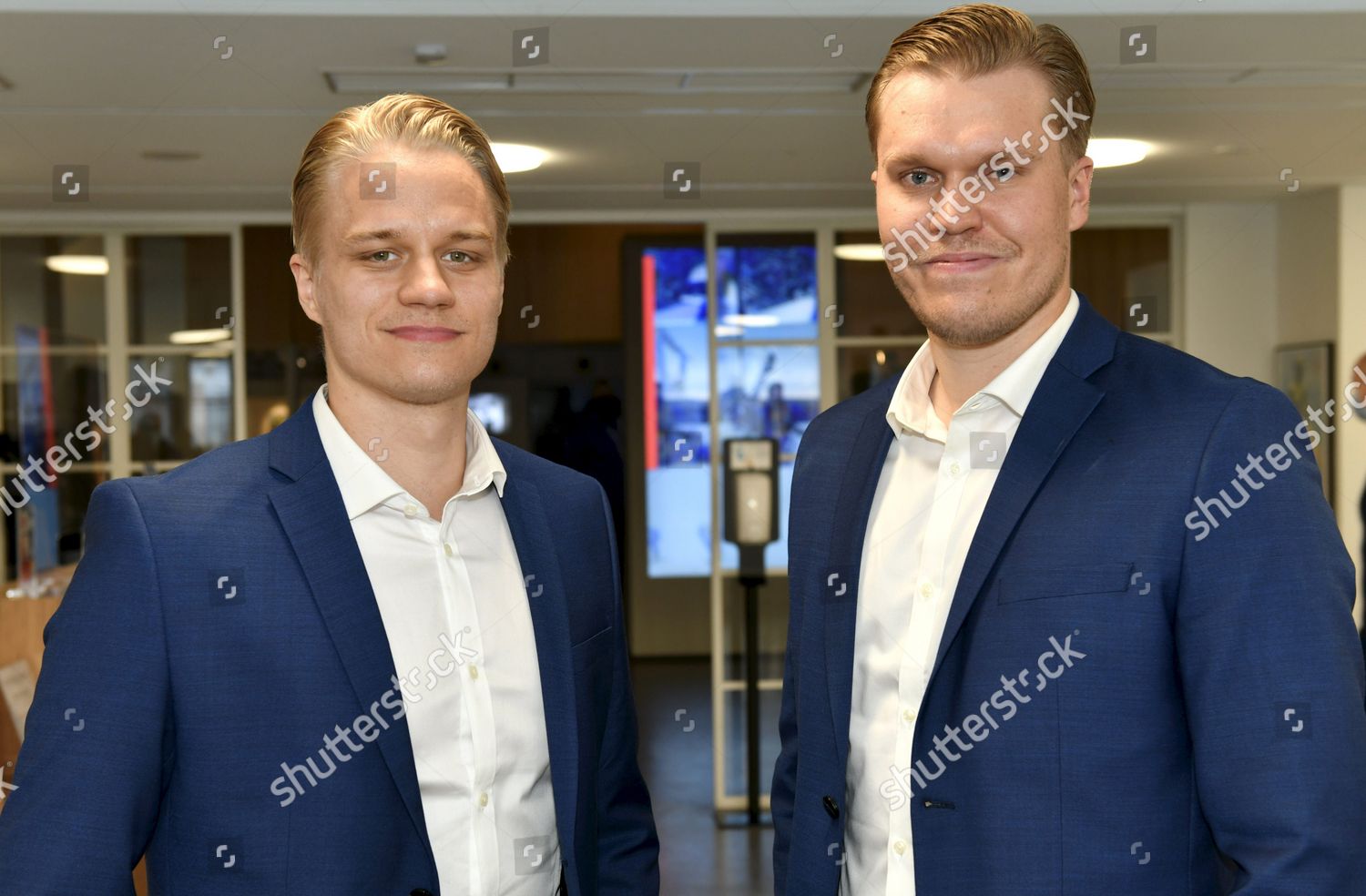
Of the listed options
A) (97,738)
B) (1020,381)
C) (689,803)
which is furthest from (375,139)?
(689,803)

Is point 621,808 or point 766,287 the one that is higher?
point 766,287

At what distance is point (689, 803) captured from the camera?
21.4 ft

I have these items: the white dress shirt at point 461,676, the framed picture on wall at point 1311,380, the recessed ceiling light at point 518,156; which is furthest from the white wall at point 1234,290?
the white dress shirt at point 461,676

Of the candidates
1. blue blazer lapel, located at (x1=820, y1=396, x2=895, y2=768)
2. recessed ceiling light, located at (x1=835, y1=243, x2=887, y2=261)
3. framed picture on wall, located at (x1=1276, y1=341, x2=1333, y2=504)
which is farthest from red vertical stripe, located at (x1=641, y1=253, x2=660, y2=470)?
blue blazer lapel, located at (x1=820, y1=396, x2=895, y2=768)

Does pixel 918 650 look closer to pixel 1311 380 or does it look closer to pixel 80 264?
pixel 1311 380

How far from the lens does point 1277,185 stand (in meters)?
6.04

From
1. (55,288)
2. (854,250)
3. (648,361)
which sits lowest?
(648,361)

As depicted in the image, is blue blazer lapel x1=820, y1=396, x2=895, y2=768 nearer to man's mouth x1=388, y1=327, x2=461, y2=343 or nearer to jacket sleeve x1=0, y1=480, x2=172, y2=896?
man's mouth x1=388, y1=327, x2=461, y2=343

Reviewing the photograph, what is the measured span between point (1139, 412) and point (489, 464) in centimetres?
86

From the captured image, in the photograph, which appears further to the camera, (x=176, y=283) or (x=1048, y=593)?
(x=176, y=283)

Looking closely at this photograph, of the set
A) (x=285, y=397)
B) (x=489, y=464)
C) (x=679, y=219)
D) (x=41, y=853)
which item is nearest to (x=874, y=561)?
(x=489, y=464)

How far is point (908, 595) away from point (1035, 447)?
26 cm

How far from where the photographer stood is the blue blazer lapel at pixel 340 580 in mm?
1469

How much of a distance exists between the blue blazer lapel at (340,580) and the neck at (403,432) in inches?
2.6
